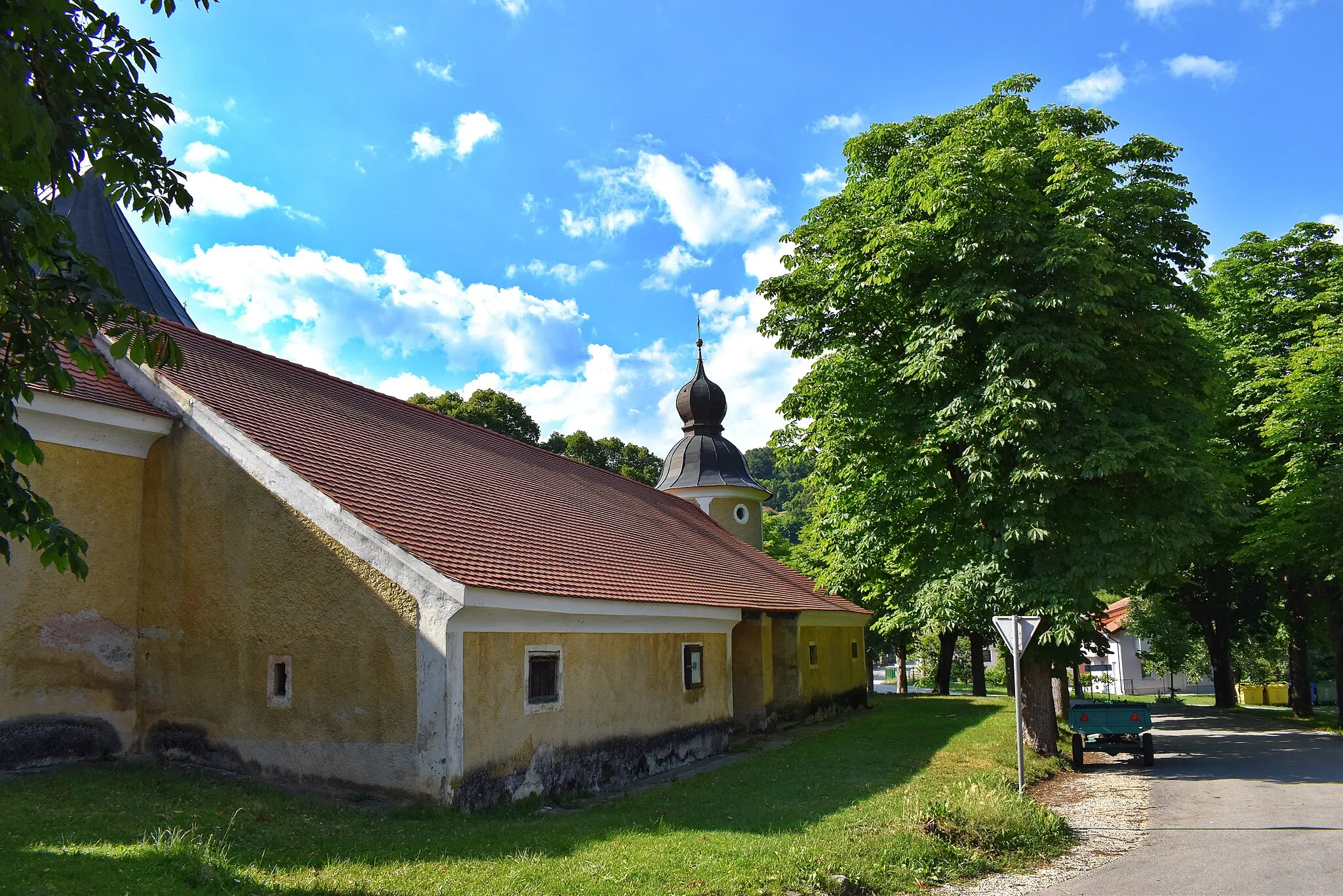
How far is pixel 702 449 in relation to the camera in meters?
31.0

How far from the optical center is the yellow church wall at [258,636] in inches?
409

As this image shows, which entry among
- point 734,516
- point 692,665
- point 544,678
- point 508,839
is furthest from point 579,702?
point 734,516

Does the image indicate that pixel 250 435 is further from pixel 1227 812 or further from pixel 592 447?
pixel 592 447

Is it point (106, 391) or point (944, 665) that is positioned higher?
point (106, 391)

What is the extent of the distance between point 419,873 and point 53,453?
308 inches

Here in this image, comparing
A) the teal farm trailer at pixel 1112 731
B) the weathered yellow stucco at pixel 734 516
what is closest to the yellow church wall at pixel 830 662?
the weathered yellow stucco at pixel 734 516

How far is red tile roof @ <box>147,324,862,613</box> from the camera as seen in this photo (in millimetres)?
11484

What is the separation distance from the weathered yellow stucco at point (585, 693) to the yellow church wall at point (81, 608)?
5.23 meters

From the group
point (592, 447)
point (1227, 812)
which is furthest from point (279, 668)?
point (592, 447)

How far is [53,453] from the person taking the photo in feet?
37.2

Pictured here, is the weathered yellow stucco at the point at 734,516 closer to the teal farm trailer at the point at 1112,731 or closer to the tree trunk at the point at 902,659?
the tree trunk at the point at 902,659

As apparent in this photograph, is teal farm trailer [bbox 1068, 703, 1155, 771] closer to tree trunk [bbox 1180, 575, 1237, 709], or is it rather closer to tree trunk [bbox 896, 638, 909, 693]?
tree trunk [bbox 1180, 575, 1237, 709]

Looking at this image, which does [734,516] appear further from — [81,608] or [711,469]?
[81,608]

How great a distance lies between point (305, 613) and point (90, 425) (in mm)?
3951
